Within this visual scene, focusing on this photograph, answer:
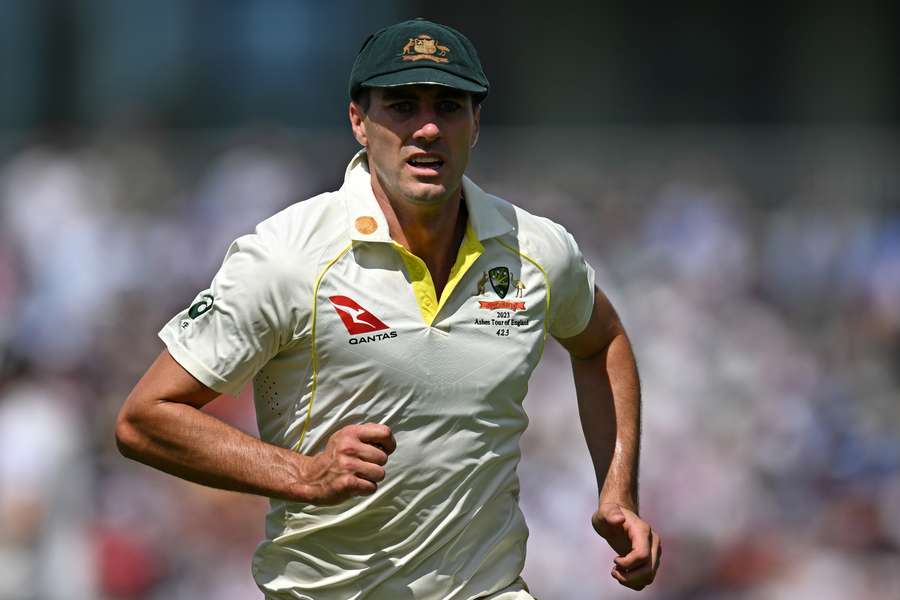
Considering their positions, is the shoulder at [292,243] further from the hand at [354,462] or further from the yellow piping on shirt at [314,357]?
the hand at [354,462]

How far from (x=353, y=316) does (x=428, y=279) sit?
0.29 metres

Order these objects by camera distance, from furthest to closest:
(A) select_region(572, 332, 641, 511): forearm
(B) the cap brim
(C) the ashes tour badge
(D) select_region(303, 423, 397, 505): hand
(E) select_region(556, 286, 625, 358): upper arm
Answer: (E) select_region(556, 286, 625, 358): upper arm → (A) select_region(572, 332, 641, 511): forearm → (C) the ashes tour badge → (B) the cap brim → (D) select_region(303, 423, 397, 505): hand

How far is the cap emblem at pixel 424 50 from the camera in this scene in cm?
469

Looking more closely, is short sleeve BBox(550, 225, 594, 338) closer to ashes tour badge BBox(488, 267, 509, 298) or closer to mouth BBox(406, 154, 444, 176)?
ashes tour badge BBox(488, 267, 509, 298)

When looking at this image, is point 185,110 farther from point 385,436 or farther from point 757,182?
point 385,436

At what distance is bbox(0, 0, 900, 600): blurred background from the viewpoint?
10609 millimetres

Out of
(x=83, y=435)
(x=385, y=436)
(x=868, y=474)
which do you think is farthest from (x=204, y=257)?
(x=385, y=436)

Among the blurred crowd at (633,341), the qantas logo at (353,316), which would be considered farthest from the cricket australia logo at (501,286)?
the blurred crowd at (633,341)

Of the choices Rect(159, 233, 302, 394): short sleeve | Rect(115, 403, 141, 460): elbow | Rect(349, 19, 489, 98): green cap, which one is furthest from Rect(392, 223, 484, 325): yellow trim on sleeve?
Rect(115, 403, 141, 460): elbow

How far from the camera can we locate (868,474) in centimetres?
1105

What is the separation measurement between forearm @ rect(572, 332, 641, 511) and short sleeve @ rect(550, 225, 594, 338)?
0.19 meters

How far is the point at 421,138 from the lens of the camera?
4.71 m

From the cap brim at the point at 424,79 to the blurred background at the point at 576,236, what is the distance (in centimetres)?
610

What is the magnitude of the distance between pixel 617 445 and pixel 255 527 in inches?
227
